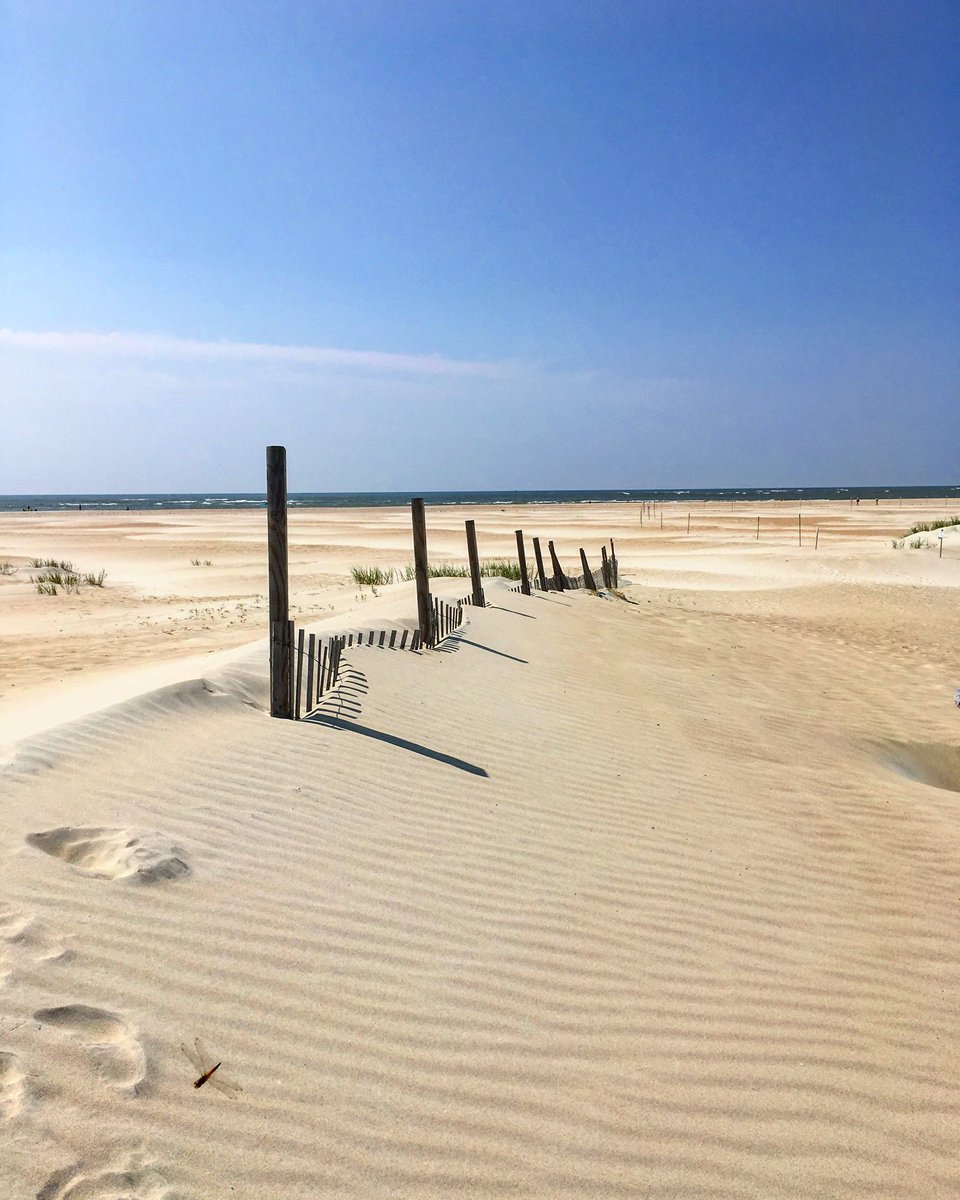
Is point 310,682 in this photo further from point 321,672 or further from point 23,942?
point 23,942

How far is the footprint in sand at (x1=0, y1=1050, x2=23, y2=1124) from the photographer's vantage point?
2342mm

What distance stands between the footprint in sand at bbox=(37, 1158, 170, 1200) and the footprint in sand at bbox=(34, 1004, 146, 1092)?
0.26 metres

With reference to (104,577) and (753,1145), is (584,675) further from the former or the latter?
(104,577)

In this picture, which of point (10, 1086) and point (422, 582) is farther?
point (422, 582)

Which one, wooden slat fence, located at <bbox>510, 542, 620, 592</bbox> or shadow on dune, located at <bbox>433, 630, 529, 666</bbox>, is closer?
shadow on dune, located at <bbox>433, 630, 529, 666</bbox>

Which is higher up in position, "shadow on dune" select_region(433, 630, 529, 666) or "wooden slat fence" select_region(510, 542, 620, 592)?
"wooden slat fence" select_region(510, 542, 620, 592)

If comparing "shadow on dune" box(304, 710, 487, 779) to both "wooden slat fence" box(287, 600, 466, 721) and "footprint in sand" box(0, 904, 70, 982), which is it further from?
"footprint in sand" box(0, 904, 70, 982)

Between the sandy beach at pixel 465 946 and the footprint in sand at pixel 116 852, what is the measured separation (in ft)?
0.06

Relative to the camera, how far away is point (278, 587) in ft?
20.5

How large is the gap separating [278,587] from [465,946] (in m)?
3.34

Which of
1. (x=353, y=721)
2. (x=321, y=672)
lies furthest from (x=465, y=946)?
(x=321, y=672)

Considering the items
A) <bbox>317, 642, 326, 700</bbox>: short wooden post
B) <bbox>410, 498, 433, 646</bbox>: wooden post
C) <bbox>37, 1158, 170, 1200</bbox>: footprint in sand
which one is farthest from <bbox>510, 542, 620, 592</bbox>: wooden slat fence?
<bbox>37, 1158, 170, 1200</bbox>: footprint in sand

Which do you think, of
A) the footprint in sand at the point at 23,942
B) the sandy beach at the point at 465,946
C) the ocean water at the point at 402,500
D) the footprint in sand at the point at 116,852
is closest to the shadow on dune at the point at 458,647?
the sandy beach at the point at 465,946

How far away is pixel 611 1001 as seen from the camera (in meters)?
3.44
